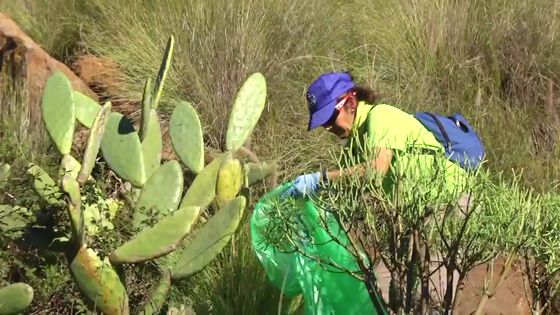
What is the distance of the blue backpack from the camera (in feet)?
13.1

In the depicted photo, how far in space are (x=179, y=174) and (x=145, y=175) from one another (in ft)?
0.65

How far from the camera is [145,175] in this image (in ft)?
14.4

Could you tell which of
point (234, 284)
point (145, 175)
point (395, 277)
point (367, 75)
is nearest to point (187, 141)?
point (145, 175)

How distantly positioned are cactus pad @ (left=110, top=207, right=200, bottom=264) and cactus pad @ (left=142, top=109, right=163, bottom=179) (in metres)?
0.55

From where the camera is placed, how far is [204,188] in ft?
14.4

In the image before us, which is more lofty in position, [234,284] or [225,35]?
[225,35]

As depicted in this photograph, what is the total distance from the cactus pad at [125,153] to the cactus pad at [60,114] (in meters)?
0.29

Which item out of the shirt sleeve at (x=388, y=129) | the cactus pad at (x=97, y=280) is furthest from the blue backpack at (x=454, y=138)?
the cactus pad at (x=97, y=280)

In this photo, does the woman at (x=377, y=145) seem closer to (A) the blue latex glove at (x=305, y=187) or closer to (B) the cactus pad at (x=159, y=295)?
(A) the blue latex glove at (x=305, y=187)

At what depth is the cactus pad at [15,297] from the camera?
382 centimetres

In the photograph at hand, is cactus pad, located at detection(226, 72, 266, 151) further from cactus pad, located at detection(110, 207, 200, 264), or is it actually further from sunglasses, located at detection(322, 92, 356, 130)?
cactus pad, located at detection(110, 207, 200, 264)

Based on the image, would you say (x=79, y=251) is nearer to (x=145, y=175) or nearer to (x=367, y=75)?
(x=145, y=175)

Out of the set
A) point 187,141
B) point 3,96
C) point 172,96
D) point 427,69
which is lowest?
point 3,96

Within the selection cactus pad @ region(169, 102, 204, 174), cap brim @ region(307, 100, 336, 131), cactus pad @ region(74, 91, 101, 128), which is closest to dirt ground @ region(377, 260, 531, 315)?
cap brim @ region(307, 100, 336, 131)
